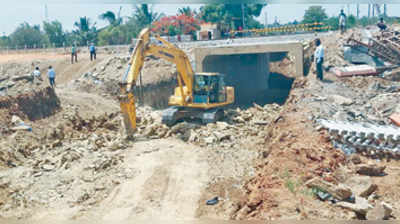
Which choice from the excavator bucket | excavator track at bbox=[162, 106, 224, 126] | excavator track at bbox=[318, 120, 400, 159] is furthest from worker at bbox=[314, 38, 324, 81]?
the excavator bucket

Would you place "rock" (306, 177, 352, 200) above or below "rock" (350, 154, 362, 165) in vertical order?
above

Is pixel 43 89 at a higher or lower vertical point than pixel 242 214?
higher

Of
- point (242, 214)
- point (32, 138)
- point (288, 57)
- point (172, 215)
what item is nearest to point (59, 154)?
point (32, 138)

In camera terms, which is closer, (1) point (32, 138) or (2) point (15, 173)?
(2) point (15, 173)

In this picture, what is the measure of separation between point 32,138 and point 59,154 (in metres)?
1.87

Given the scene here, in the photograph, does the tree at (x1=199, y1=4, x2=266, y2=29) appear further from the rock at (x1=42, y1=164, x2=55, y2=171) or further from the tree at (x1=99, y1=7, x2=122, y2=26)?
the rock at (x1=42, y1=164, x2=55, y2=171)

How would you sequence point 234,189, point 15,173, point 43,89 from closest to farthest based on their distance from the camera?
1. point 234,189
2. point 15,173
3. point 43,89

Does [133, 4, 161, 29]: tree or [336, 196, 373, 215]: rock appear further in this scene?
[133, 4, 161, 29]: tree

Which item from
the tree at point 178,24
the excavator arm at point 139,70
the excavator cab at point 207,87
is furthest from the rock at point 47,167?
the tree at point 178,24

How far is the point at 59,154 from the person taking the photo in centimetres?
1392

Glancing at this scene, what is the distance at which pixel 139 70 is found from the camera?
15.9 metres

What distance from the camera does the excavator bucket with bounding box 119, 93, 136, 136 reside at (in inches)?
581

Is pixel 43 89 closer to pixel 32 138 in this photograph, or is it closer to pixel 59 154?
pixel 32 138

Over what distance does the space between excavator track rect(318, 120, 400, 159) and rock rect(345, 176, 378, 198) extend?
5.78 feet
